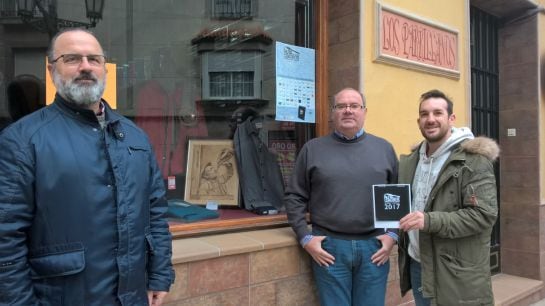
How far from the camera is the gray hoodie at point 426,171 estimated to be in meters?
2.46

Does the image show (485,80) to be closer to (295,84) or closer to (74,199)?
(295,84)

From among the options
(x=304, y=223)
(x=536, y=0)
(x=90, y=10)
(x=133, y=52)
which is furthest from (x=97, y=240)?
(x=536, y=0)

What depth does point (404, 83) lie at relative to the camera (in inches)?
153

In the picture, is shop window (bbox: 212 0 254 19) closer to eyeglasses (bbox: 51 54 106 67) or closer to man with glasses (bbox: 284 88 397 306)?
man with glasses (bbox: 284 88 397 306)

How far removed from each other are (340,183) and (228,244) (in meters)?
0.81

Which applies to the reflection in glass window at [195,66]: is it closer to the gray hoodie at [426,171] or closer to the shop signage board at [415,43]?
the shop signage board at [415,43]

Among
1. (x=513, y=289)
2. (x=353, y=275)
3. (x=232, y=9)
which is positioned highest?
(x=232, y=9)

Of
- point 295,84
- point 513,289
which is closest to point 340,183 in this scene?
point 295,84

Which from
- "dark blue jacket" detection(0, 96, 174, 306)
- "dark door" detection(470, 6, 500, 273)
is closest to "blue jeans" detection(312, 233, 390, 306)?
"dark blue jacket" detection(0, 96, 174, 306)

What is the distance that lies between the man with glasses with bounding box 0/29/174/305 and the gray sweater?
122 cm

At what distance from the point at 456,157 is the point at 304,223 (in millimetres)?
1005

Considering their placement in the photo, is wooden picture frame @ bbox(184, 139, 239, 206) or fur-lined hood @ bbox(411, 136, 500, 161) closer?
fur-lined hood @ bbox(411, 136, 500, 161)

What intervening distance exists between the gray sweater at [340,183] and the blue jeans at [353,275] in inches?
2.5

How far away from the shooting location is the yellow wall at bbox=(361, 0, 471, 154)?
11.8 feet
